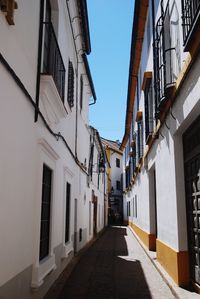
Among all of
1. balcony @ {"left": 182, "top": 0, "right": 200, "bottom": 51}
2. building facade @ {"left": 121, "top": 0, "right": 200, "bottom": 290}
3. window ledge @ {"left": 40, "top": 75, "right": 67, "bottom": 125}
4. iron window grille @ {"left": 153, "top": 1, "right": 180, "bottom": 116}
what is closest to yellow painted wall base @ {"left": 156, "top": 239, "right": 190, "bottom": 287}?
building facade @ {"left": 121, "top": 0, "right": 200, "bottom": 290}

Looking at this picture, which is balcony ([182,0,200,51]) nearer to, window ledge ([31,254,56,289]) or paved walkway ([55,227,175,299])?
window ledge ([31,254,56,289])

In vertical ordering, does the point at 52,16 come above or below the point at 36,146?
above

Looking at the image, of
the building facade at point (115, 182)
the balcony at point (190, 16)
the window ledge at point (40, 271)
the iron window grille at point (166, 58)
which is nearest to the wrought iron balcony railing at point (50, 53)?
the iron window grille at point (166, 58)

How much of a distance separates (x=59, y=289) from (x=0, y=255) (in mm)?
3383

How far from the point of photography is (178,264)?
20.8 feet

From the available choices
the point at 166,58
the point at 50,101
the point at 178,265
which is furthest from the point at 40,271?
the point at 166,58

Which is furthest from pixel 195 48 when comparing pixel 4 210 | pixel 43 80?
pixel 4 210

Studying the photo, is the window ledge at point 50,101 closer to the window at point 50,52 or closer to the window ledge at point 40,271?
the window at point 50,52

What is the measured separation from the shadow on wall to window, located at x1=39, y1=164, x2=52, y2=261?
2.95 feet

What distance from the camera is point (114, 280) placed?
7910mm

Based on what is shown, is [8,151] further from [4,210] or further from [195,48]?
[195,48]

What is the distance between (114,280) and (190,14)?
18.1 ft

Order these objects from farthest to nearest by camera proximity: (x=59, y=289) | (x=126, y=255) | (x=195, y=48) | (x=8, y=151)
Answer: (x=126, y=255) < (x=59, y=289) < (x=195, y=48) < (x=8, y=151)

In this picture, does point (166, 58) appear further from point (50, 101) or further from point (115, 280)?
point (115, 280)
